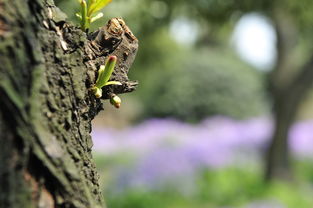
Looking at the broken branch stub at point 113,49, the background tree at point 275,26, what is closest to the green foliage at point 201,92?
the background tree at point 275,26

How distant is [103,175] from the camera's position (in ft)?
32.6

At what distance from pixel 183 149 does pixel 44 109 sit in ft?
28.8

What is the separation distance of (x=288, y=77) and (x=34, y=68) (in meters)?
7.55

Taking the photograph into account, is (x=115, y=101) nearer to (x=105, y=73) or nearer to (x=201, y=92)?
(x=105, y=73)

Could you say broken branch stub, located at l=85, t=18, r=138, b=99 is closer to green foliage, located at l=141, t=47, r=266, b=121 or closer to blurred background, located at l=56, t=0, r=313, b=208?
blurred background, located at l=56, t=0, r=313, b=208

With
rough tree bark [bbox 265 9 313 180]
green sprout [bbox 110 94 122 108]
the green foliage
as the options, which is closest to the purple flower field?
rough tree bark [bbox 265 9 313 180]

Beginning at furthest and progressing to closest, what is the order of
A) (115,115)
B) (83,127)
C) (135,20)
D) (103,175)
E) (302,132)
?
(115,115), (302,132), (103,175), (135,20), (83,127)

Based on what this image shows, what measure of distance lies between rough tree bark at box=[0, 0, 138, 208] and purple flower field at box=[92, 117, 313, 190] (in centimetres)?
641

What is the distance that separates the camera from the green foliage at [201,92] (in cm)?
1809

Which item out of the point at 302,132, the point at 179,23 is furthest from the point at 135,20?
the point at 302,132

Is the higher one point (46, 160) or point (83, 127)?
point (83, 127)

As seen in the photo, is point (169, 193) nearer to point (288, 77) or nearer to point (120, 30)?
point (288, 77)

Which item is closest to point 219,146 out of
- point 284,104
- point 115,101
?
point 284,104

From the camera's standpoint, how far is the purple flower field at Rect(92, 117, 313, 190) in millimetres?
8305
